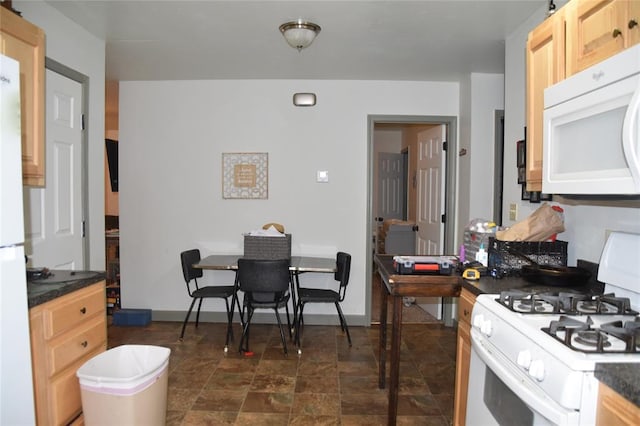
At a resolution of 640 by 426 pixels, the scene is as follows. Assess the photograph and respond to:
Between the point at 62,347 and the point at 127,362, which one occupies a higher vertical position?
the point at 62,347

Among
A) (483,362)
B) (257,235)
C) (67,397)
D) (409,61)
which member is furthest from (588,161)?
(257,235)

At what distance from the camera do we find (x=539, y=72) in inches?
76.4

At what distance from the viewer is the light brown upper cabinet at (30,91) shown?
5.52 ft

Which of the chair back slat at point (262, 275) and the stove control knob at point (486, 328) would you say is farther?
the chair back slat at point (262, 275)

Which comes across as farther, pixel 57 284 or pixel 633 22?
pixel 57 284

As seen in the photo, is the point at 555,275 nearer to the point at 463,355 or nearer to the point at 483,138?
the point at 463,355

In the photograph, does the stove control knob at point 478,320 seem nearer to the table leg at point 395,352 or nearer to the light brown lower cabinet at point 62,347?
the table leg at point 395,352

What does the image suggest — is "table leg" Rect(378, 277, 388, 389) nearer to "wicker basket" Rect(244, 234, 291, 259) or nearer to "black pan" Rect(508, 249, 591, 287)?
"black pan" Rect(508, 249, 591, 287)

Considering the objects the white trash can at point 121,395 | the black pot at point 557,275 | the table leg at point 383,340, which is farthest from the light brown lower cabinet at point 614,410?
the white trash can at point 121,395

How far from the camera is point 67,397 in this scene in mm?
1755

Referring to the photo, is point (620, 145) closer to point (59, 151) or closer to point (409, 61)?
point (409, 61)

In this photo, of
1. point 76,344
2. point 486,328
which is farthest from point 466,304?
point 76,344

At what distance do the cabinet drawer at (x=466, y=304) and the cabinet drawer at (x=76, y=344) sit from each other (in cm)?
189

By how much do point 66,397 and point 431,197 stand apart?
12.0ft
